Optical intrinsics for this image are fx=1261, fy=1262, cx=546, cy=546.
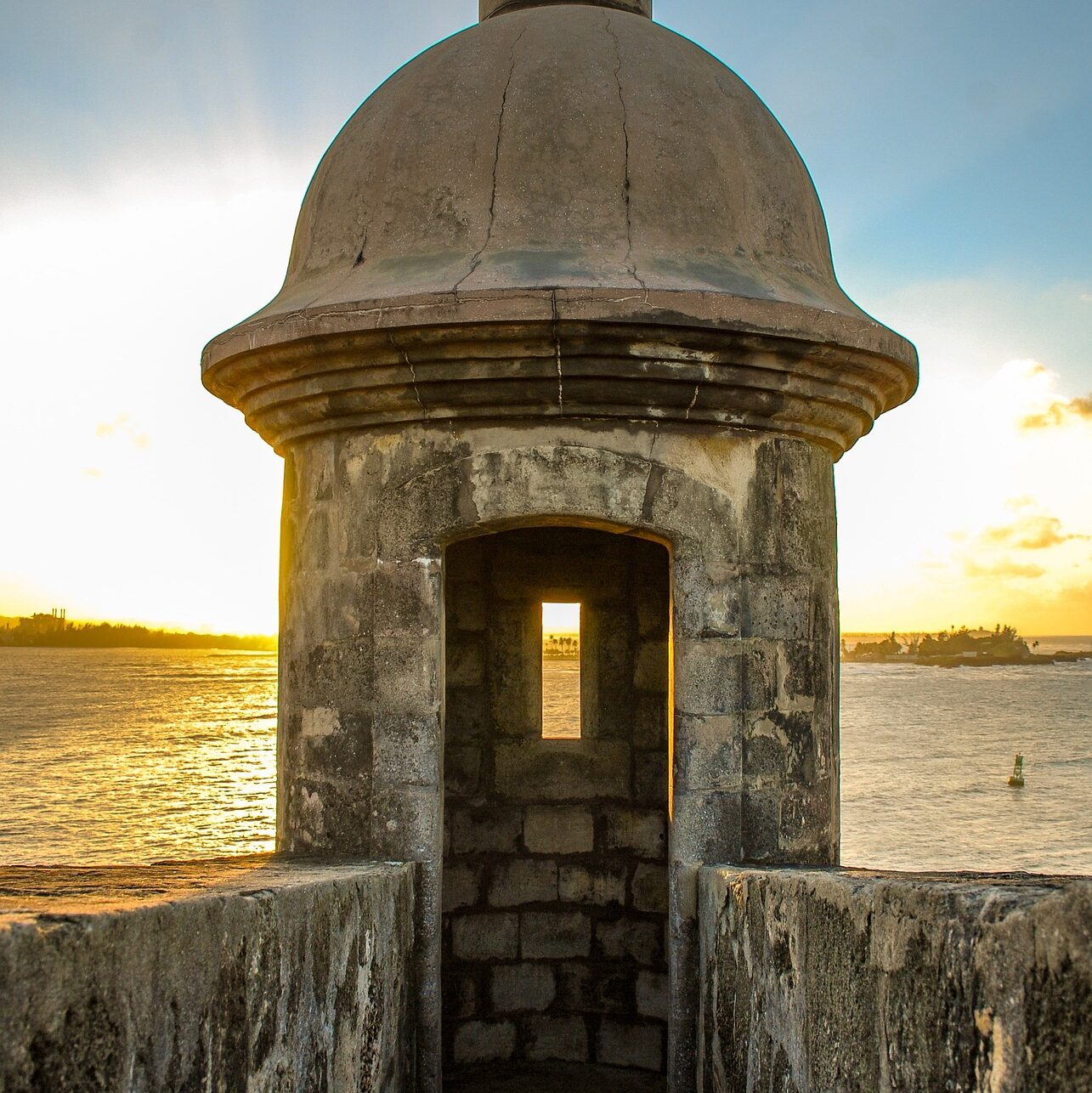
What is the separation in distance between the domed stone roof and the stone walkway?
2973 millimetres

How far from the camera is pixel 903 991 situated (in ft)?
6.79

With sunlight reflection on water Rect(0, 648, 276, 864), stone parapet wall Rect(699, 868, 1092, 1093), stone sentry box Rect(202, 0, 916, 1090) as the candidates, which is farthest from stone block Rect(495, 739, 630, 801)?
sunlight reflection on water Rect(0, 648, 276, 864)

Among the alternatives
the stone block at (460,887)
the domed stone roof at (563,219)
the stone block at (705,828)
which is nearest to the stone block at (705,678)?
the stone block at (705,828)

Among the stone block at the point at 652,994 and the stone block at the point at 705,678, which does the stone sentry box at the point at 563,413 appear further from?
the stone block at the point at 652,994

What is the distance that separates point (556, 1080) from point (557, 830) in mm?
1069

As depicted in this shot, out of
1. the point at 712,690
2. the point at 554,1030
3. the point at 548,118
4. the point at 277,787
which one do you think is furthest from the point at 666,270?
the point at 554,1030

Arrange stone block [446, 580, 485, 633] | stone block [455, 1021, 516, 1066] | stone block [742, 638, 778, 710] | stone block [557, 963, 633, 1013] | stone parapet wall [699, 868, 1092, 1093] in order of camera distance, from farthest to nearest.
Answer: stone block [446, 580, 485, 633]
stone block [557, 963, 633, 1013]
stone block [455, 1021, 516, 1066]
stone block [742, 638, 778, 710]
stone parapet wall [699, 868, 1092, 1093]

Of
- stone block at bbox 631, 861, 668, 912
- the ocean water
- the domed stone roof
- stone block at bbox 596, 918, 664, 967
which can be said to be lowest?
the ocean water

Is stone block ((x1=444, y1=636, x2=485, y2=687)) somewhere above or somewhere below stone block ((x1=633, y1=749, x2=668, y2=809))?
above

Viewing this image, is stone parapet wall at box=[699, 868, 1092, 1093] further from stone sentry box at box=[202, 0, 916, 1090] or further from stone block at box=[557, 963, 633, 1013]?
stone block at box=[557, 963, 633, 1013]

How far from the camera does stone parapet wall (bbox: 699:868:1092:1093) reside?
5.46 ft

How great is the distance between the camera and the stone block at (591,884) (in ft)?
19.0

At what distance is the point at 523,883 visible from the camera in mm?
5785

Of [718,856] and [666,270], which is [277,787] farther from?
[666,270]
